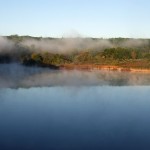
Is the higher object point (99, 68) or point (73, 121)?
point (73, 121)

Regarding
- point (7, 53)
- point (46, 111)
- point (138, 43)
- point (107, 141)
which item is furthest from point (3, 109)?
point (138, 43)

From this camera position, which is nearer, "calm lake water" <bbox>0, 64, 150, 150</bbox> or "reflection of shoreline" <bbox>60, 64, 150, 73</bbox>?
"calm lake water" <bbox>0, 64, 150, 150</bbox>

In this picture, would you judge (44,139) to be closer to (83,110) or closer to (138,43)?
(83,110)

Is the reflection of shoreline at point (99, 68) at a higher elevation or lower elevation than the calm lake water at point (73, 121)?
lower

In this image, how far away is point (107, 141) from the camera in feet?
21.7

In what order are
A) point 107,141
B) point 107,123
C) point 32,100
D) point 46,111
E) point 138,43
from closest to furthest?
point 107,141 → point 107,123 → point 46,111 → point 32,100 → point 138,43

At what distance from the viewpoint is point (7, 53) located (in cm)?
3488

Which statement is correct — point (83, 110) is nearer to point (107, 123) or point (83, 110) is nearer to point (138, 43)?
point (107, 123)

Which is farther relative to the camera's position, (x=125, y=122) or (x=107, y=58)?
(x=107, y=58)

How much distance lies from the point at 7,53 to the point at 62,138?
2909cm

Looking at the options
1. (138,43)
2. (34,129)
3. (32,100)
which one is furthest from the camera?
(138,43)

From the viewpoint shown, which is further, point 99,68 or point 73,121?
point 99,68

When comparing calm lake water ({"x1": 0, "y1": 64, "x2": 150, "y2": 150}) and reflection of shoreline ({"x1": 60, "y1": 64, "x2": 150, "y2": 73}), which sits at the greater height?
calm lake water ({"x1": 0, "y1": 64, "x2": 150, "y2": 150})

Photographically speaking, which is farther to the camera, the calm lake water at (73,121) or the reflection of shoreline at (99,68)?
the reflection of shoreline at (99,68)
